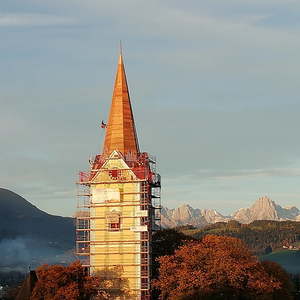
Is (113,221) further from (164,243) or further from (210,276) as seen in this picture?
(210,276)

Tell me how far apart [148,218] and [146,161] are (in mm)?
7712

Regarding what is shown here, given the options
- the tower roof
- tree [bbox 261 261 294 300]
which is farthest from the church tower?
tree [bbox 261 261 294 300]

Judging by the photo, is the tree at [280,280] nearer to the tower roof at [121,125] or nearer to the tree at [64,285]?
the tree at [64,285]

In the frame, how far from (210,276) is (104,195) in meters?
18.4

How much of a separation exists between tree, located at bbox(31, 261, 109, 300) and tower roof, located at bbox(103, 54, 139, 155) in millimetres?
17359

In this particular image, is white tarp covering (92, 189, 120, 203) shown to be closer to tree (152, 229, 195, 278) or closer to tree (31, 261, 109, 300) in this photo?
tree (31, 261, 109, 300)

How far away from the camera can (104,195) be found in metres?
111

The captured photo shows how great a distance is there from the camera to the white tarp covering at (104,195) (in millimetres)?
110250

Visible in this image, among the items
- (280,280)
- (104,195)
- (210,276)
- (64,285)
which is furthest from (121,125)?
(280,280)

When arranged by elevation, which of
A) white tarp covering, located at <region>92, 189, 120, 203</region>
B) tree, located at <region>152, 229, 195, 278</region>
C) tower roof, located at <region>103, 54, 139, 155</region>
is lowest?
tree, located at <region>152, 229, 195, 278</region>

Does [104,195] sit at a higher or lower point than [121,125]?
lower

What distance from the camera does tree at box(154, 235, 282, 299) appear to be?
101 m

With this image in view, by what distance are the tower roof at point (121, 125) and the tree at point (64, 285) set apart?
17.4 m

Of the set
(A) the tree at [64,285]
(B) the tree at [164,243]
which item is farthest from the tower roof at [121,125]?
(A) the tree at [64,285]
